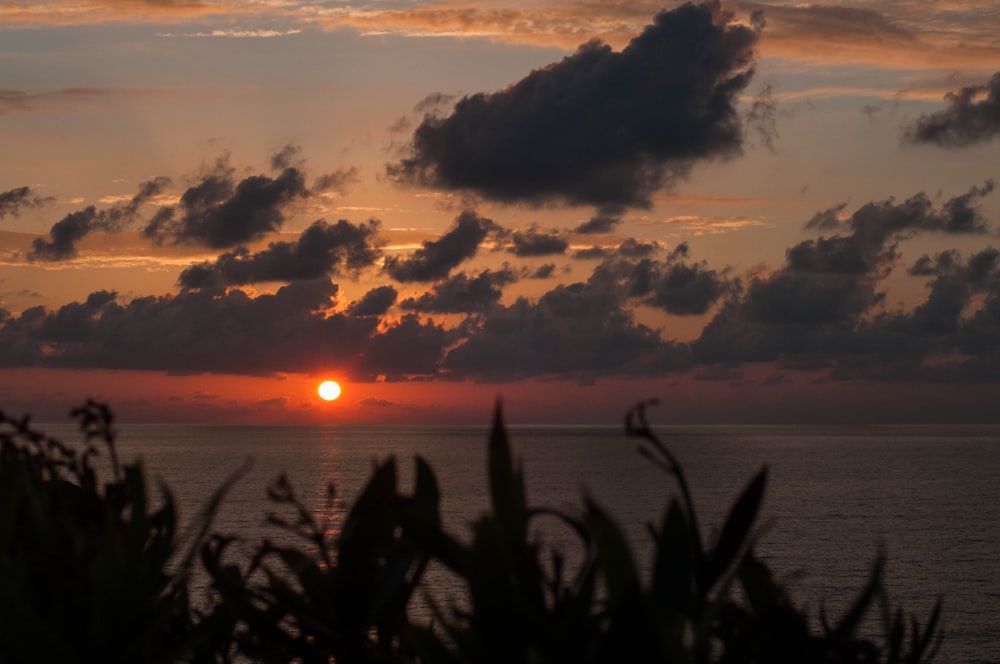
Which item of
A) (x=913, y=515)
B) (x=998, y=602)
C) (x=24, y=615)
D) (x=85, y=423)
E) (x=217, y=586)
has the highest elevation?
(x=913, y=515)

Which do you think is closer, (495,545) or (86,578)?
(495,545)

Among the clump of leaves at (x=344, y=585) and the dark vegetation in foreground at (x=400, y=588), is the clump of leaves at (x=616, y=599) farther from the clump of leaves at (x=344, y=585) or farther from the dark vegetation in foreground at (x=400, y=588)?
the clump of leaves at (x=344, y=585)

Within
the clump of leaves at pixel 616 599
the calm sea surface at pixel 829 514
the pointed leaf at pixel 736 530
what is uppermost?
the calm sea surface at pixel 829 514

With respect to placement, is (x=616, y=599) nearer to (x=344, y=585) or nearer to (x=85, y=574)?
(x=344, y=585)

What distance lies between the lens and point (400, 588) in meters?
3.41

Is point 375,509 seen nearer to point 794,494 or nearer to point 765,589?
point 765,589

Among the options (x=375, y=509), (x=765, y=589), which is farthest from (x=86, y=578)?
(x=765, y=589)

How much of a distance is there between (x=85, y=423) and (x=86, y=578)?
0.58 metres

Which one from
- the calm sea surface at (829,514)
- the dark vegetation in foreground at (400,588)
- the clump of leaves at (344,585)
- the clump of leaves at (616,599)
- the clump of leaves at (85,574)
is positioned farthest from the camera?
the calm sea surface at (829,514)

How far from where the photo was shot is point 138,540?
298 cm

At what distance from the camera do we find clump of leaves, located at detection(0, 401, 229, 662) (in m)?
2.66

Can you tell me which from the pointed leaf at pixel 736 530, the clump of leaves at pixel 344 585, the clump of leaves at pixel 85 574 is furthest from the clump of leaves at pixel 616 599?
the clump of leaves at pixel 85 574

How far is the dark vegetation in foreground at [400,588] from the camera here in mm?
2320

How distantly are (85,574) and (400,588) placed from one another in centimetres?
Answer: 91
